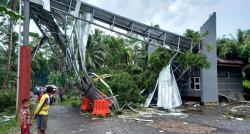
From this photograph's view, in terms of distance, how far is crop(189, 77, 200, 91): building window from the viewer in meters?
24.2

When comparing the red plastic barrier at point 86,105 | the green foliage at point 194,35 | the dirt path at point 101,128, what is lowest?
the dirt path at point 101,128

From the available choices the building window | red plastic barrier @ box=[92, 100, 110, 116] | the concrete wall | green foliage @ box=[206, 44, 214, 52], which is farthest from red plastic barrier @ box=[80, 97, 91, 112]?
green foliage @ box=[206, 44, 214, 52]

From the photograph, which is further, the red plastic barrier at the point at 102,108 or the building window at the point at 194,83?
the building window at the point at 194,83

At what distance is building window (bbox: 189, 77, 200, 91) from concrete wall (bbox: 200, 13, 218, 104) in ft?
2.85

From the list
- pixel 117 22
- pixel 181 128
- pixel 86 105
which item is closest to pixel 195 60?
pixel 117 22

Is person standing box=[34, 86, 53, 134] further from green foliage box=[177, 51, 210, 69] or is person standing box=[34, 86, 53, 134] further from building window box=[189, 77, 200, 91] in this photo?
building window box=[189, 77, 200, 91]

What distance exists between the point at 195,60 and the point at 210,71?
225 centimetres

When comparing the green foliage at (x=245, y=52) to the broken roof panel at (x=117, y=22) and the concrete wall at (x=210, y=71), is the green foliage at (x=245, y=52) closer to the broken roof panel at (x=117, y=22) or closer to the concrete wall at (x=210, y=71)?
the concrete wall at (x=210, y=71)

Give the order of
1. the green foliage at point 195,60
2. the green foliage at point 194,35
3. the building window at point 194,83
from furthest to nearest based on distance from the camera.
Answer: the building window at point 194,83, the green foliage at point 194,35, the green foliage at point 195,60

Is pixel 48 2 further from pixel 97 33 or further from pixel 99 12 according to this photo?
pixel 97 33

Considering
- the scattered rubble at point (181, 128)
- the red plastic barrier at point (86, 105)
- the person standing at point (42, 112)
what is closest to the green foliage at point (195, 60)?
the red plastic barrier at point (86, 105)

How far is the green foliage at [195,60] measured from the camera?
2208 cm

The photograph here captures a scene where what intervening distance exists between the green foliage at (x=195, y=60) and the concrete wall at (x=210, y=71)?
3.47ft

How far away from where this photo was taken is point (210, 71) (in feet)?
77.5
